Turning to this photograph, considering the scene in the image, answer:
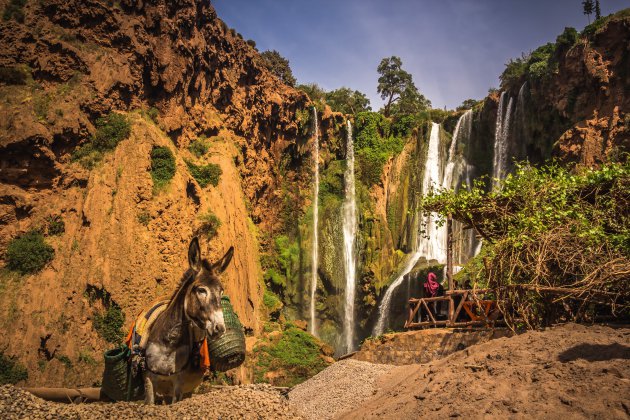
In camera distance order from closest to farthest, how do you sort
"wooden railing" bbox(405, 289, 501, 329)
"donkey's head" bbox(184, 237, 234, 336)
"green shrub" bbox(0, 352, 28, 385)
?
"donkey's head" bbox(184, 237, 234, 336)
"wooden railing" bbox(405, 289, 501, 329)
"green shrub" bbox(0, 352, 28, 385)

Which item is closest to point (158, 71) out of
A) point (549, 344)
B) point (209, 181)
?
point (209, 181)

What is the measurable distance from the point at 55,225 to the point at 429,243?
23.2 meters

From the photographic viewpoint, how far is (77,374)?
1781cm

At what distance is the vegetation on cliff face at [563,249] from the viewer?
8195 mm

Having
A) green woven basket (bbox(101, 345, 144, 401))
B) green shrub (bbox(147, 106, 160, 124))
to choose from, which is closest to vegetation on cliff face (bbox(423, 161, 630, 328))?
green woven basket (bbox(101, 345, 144, 401))

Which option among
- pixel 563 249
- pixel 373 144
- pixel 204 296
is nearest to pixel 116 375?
pixel 204 296

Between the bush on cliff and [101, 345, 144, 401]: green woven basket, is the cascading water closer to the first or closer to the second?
the bush on cliff

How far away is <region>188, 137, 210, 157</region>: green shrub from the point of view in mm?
27922

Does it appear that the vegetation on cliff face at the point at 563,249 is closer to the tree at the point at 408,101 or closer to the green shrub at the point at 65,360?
the green shrub at the point at 65,360

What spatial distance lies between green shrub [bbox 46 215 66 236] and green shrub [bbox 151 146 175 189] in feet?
14.7

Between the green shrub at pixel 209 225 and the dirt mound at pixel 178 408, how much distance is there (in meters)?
17.9

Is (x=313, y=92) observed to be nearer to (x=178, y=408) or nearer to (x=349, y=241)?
(x=349, y=241)

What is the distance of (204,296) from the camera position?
261 inches

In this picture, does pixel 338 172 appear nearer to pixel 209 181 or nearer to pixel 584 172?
pixel 209 181
